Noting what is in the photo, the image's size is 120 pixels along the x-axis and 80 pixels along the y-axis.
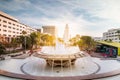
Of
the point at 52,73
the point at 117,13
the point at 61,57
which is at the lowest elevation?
the point at 52,73

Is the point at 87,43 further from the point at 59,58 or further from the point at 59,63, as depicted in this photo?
the point at 59,58

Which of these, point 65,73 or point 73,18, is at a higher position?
point 73,18

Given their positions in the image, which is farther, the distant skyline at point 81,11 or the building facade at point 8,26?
the building facade at point 8,26

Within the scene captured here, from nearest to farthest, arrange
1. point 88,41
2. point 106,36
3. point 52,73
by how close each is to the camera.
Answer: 1. point 52,73
2. point 88,41
3. point 106,36

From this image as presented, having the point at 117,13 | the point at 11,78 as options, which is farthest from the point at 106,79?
the point at 117,13

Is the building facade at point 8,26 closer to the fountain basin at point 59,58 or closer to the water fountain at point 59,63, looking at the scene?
the water fountain at point 59,63

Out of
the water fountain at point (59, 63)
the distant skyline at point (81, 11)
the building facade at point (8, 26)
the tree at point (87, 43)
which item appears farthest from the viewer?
the building facade at point (8, 26)

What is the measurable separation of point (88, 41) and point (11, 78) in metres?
14.7

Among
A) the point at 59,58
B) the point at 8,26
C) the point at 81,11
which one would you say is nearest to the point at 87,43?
the point at 81,11

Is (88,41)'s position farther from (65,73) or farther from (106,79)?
(106,79)

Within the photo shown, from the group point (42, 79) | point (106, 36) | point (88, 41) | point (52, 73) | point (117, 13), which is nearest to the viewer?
point (42, 79)

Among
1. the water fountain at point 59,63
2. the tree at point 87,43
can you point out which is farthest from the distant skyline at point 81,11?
the tree at point 87,43

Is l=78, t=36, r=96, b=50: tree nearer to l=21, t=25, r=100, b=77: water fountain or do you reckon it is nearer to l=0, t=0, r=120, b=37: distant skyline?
l=0, t=0, r=120, b=37: distant skyline

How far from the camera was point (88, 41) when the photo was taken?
1842 centimetres
